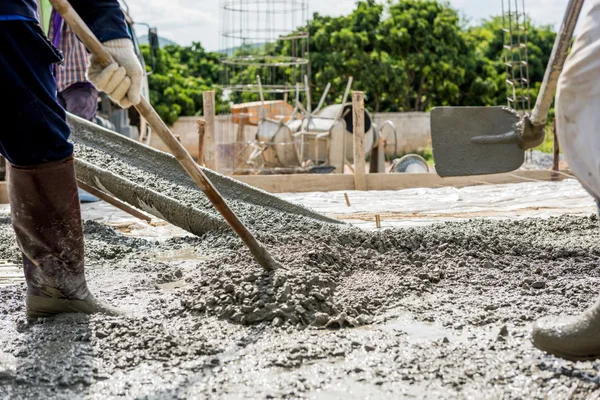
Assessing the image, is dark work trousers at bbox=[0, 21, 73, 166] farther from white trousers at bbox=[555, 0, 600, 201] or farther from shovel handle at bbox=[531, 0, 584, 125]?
shovel handle at bbox=[531, 0, 584, 125]

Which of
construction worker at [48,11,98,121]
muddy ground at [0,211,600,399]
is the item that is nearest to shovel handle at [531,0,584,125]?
muddy ground at [0,211,600,399]

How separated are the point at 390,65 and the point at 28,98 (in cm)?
1522

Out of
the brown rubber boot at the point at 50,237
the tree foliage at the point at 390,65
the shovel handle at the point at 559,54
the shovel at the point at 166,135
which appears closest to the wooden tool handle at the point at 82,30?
the shovel at the point at 166,135

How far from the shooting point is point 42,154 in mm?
2084

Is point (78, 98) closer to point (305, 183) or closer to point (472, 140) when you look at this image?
point (305, 183)

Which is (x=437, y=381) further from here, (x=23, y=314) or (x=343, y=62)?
(x=343, y=62)

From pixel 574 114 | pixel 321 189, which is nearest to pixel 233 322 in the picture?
pixel 574 114

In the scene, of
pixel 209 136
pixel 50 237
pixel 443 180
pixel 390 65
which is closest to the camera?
pixel 50 237

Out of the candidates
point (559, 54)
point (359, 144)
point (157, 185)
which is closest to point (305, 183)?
point (359, 144)

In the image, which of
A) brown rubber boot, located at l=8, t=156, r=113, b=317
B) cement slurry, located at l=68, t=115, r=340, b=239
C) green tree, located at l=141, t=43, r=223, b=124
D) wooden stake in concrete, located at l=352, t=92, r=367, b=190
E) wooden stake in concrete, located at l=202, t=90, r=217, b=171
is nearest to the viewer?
brown rubber boot, located at l=8, t=156, r=113, b=317

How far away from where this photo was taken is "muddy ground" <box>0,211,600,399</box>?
5.39ft

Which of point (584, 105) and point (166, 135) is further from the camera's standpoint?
point (166, 135)

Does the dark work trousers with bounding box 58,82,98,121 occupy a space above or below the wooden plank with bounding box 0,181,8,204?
above

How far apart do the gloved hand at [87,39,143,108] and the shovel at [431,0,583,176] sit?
4.50 feet
